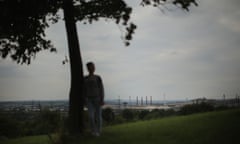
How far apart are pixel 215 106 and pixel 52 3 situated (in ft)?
79.3

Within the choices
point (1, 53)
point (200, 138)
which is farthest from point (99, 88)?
point (1, 53)

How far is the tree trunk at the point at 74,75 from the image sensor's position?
1064 centimetres

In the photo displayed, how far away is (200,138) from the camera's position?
812 centimetres

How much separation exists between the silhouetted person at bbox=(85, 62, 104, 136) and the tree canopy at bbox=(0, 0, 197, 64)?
3.08m

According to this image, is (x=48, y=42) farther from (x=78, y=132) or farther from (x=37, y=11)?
(x=78, y=132)

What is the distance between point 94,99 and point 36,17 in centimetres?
406

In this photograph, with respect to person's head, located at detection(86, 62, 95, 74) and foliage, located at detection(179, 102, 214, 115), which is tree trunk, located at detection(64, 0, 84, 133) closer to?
person's head, located at detection(86, 62, 95, 74)

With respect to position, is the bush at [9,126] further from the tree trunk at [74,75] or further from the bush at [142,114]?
the bush at [142,114]

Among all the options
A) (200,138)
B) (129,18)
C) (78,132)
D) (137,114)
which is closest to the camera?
(200,138)

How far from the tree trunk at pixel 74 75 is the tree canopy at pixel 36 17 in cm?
82

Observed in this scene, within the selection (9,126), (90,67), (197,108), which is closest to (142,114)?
(197,108)

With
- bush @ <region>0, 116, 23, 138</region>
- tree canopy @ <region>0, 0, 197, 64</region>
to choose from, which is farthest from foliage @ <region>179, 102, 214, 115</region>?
tree canopy @ <region>0, 0, 197, 64</region>

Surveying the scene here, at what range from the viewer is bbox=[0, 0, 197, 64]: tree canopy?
35.0 feet

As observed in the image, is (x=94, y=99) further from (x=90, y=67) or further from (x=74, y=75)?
(x=74, y=75)
